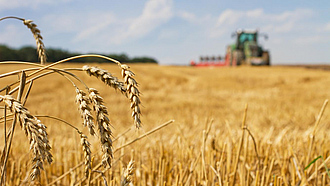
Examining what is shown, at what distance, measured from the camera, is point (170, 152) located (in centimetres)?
151

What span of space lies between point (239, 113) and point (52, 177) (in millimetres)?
4231

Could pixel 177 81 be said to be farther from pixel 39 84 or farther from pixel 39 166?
pixel 39 166

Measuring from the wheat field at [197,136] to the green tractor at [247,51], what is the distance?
8919 millimetres

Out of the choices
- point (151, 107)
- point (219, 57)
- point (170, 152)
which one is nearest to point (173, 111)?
point (151, 107)

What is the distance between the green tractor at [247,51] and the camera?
19.1 meters

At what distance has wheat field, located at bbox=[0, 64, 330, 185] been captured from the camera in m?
1.14

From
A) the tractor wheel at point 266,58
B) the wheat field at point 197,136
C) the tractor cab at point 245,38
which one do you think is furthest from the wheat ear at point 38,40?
the tractor cab at point 245,38

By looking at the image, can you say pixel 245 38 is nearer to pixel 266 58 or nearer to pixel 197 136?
pixel 266 58

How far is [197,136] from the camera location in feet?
6.98

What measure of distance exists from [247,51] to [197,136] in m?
18.9

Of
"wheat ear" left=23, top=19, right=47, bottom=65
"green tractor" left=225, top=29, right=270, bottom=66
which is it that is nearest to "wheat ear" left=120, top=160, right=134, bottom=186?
"wheat ear" left=23, top=19, right=47, bottom=65

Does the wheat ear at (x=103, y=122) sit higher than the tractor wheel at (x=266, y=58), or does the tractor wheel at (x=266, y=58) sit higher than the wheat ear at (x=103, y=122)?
the tractor wheel at (x=266, y=58)

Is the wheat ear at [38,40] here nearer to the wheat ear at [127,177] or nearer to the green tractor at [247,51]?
the wheat ear at [127,177]

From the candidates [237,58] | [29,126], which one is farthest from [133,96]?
[237,58]
